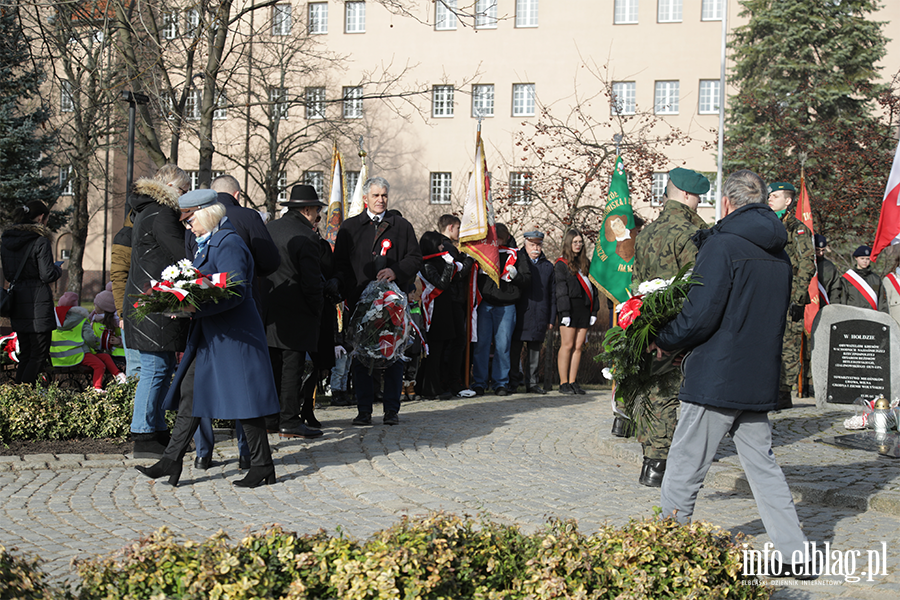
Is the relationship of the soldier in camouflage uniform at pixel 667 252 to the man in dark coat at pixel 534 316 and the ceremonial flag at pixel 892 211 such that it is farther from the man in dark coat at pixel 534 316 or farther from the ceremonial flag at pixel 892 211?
the man in dark coat at pixel 534 316

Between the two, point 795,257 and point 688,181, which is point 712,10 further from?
point 688,181

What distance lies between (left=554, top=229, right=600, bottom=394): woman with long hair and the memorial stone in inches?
122

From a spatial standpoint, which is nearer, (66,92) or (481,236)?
(66,92)

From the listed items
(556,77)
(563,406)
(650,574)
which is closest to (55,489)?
(650,574)

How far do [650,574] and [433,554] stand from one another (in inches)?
34.5

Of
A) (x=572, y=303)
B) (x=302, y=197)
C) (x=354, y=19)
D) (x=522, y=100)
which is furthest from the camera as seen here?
(x=354, y=19)

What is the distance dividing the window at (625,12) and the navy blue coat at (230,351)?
119ft

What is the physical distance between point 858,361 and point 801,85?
26955 mm

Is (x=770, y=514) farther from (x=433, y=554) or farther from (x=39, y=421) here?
(x=39, y=421)

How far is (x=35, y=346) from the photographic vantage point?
390 inches

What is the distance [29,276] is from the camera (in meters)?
9.88

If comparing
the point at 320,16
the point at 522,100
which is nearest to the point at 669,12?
the point at 522,100

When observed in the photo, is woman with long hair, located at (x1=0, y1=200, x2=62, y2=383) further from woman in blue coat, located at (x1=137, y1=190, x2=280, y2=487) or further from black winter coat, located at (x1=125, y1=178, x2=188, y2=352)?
woman in blue coat, located at (x1=137, y1=190, x2=280, y2=487)

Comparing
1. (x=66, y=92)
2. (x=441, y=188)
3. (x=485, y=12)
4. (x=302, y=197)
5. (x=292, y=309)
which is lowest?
(x=292, y=309)
